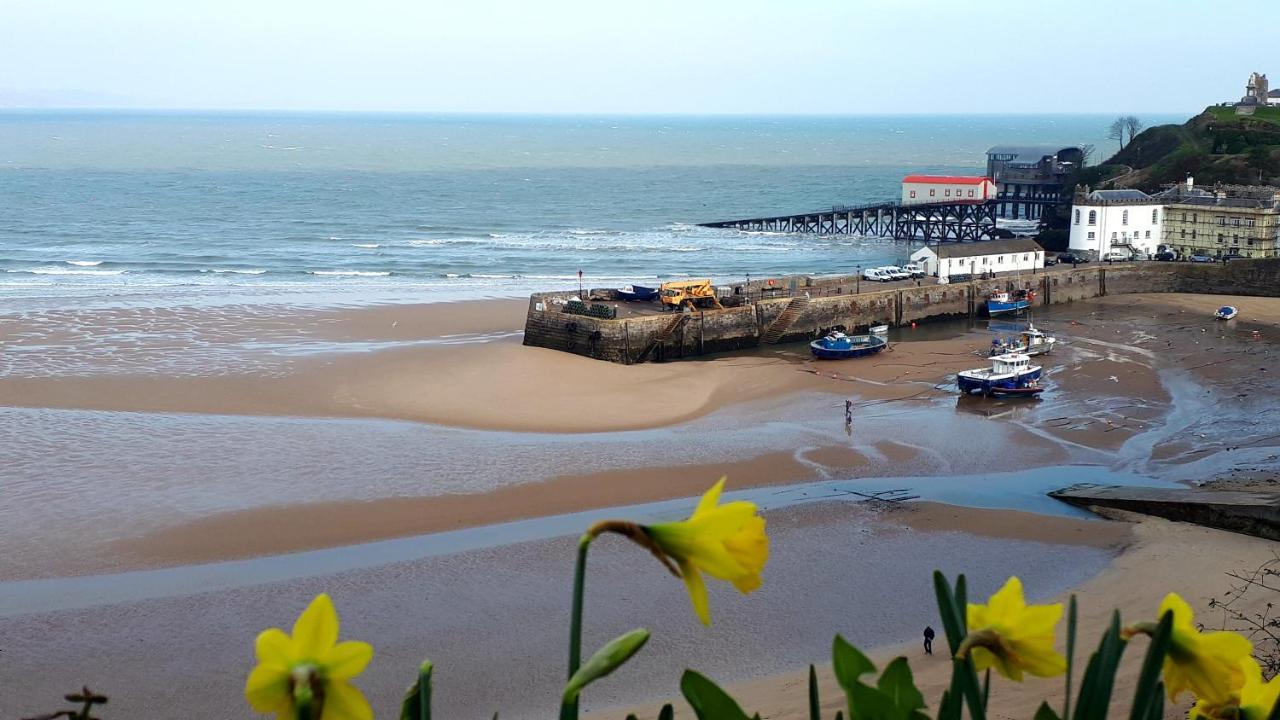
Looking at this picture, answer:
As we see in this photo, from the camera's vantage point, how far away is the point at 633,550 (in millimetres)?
17844

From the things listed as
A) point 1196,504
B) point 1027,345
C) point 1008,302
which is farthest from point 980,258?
point 1196,504

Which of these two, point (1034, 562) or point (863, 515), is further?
point (863, 515)

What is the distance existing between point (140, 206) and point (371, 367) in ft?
174

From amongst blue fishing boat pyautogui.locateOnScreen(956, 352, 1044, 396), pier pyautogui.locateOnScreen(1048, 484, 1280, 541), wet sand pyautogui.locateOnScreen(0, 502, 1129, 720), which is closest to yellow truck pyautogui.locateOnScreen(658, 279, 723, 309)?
blue fishing boat pyautogui.locateOnScreen(956, 352, 1044, 396)

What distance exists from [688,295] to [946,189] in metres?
31.0

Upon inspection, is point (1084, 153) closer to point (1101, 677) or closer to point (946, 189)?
point (946, 189)

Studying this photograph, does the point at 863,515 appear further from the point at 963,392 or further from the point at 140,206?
the point at 140,206

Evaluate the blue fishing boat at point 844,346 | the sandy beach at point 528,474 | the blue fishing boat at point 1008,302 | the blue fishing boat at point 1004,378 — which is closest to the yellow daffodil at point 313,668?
the sandy beach at point 528,474

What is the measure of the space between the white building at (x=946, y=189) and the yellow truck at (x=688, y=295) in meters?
28.7

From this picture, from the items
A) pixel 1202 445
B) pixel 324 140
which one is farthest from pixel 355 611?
pixel 324 140

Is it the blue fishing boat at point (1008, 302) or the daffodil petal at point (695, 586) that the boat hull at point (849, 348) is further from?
the daffodil petal at point (695, 586)

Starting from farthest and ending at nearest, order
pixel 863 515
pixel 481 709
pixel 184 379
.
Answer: pixel 184 379, pixel 863 515, pixel 481 709

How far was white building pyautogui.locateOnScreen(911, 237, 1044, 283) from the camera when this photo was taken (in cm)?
4244

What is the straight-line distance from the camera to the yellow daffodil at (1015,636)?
2342 mm
